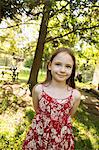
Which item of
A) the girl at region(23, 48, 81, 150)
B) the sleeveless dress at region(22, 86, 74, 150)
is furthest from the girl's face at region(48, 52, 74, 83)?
the sleeveless dress at region(22, 86, 74, 150)

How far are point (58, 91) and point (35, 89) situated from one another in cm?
25

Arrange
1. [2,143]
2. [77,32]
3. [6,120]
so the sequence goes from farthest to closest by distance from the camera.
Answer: [77,32], [6,120], [2,143]

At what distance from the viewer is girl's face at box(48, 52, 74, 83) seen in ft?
10.6

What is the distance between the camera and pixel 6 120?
9102 millimetres

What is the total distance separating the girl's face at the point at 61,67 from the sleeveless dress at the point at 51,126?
0.72 ft

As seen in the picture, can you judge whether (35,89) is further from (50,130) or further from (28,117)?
(28,117)

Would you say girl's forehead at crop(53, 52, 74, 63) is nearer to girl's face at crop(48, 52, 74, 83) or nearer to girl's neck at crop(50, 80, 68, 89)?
girl's face at crop(48, 52, 74, 83)

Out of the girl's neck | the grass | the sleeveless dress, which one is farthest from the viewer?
the grass

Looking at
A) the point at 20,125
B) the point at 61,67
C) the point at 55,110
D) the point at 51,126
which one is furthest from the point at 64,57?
the point at 20,125

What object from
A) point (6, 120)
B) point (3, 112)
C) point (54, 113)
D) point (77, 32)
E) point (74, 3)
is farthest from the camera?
point (77, 32)

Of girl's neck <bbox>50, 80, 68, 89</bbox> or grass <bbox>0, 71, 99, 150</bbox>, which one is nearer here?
girl's neck <bbox>50, 80, 68, 89</bbox>

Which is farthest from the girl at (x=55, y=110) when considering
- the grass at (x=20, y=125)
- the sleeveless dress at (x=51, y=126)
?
the grass at (x=20, y=125)

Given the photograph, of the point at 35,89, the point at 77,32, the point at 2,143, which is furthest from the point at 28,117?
the point at 35,89

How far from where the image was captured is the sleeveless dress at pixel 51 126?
3.20 metres
